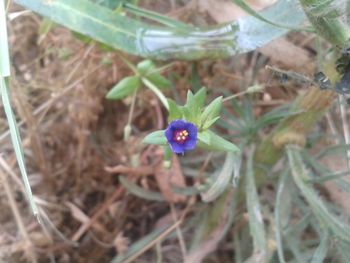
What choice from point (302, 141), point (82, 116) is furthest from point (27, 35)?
point (302, 141)

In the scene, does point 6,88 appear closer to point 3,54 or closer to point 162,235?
point 3,54

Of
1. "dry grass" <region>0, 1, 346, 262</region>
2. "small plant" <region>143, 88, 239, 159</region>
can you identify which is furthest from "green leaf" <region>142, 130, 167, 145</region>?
"dry grass" <region>0, 1, 346, 262</region>

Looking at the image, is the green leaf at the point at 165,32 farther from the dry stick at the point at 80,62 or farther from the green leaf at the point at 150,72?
the dry stick at the point at 80,62

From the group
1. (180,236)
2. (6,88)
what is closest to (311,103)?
(180,236)

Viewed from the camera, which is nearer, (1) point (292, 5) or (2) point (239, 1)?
(2) point (239, 1)

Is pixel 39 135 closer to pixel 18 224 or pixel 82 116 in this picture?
pixel 82 116

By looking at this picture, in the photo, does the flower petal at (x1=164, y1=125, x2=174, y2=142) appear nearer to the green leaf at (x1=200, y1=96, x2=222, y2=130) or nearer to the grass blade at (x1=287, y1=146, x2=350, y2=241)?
the green leaf at (x1=200, y1=96, x2=222, y2=130)
